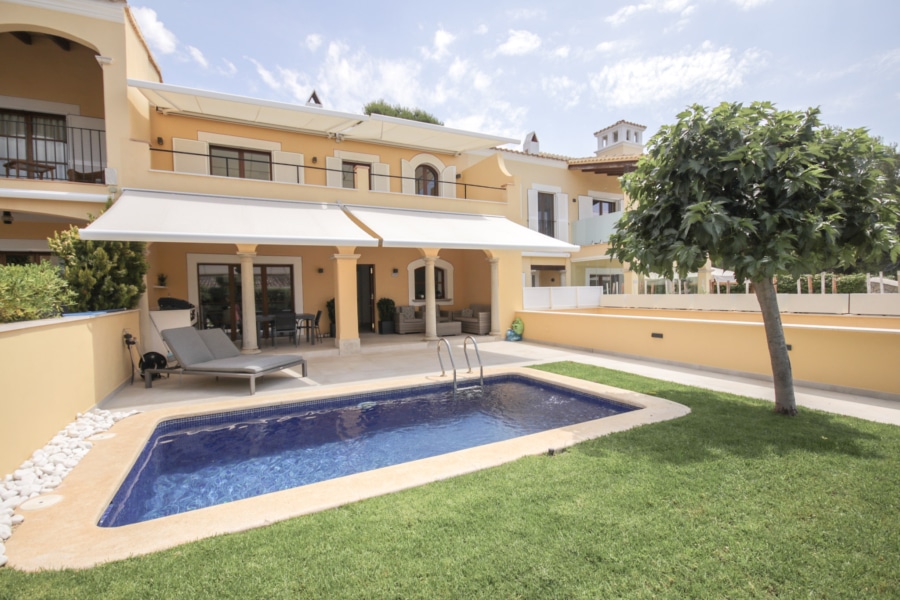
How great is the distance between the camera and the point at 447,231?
51.2ft

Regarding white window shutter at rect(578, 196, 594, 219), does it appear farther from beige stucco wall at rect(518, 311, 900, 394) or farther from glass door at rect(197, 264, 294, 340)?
glass door at rect(197, 264, 294, 340)

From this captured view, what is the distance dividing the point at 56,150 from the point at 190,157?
4302 mm

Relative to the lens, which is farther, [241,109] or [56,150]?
[56,150]

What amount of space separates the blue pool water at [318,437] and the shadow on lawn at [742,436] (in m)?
1.75

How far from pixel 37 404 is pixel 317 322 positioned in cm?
1213

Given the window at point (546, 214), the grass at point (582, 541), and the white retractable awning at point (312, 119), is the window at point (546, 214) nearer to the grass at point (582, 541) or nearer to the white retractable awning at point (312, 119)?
→ the white retractable awning at point (312, 119)

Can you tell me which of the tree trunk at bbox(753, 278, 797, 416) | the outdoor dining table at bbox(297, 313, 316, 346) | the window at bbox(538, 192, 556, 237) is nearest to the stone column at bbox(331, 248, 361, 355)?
the outdoor dining table at bbox(297, 313, 316, 346)

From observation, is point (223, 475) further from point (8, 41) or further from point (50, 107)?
point (8, 41)

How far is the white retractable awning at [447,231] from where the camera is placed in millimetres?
13977

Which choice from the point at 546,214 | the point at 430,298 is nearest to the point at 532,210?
the point at 546,214

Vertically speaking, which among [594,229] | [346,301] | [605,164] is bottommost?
[346,301]

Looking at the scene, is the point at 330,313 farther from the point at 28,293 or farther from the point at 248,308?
the point at 28,293

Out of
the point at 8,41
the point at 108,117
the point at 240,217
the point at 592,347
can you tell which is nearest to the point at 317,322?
the point at 240,217

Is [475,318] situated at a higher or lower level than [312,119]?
lower
